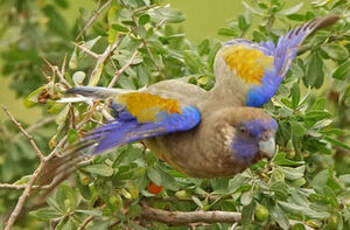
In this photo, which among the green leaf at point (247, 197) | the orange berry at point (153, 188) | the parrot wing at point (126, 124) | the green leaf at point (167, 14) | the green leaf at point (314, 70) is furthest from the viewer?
the green leaf at point (314, 70)

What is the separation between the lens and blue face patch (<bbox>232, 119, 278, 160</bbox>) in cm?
224

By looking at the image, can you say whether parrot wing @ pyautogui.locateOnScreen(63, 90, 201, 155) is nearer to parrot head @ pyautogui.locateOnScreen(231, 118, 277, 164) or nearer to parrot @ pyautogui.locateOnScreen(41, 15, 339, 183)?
parrot @ pyautogui.locateOnScreen(41, 15, 339, 183)

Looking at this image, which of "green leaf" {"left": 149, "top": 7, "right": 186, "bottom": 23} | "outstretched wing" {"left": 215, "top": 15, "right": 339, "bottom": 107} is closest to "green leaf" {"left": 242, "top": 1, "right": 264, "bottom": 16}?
"outstretched wing" {"left": 215, "top": 15, "right": 339, "bottom": 107}

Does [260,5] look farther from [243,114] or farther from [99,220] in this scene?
[99,220]

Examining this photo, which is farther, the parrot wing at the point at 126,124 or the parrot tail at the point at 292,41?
the parrot tail at the point at 292,41

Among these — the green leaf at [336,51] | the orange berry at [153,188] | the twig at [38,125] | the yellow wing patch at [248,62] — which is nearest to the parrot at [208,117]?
the yellow wing patch at [248,62]

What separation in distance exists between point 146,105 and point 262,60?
48cm

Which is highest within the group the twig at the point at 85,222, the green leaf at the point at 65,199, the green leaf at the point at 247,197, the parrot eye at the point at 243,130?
the parrot eye at the point at 243,130

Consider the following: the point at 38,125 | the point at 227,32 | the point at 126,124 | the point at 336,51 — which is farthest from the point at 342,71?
the point at 38,125

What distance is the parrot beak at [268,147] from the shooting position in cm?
224

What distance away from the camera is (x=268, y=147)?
224 centimetres

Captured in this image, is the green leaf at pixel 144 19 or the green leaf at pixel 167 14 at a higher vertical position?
the green leaf at pixel 144 19

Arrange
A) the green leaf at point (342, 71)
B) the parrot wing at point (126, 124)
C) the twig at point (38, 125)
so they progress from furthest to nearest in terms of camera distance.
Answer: the twig at point (38, 125)
the green leaf at point (342, 71)
the parrot wing at point (126, 124)

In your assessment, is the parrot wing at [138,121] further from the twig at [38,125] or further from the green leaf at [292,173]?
the twig at [38,125]
